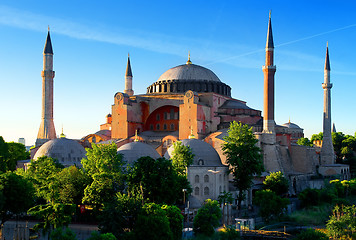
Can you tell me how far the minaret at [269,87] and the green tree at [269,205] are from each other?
33.6 ft

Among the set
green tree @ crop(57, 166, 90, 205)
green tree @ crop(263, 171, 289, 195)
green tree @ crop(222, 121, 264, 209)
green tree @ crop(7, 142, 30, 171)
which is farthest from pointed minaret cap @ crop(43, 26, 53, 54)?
green tree @ crop(263, 171, 289, 195)

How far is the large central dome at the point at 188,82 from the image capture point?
41.2 m

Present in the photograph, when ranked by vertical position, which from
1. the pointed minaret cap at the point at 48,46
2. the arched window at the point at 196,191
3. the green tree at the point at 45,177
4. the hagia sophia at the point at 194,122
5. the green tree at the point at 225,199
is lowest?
the green tree at the point at 225,199

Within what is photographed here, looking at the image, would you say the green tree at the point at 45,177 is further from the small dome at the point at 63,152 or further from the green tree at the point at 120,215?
the green tree at the point at 120,215

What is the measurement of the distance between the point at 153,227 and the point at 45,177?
33.3 feet

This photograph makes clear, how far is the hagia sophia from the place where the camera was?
114 ft

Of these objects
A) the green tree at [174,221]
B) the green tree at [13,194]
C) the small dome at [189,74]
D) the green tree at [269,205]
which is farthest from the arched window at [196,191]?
the small dome at [189,74]

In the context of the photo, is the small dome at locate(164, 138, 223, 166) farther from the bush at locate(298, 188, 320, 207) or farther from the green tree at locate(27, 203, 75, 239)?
the green tree at locate(27, 203, 75, 239)

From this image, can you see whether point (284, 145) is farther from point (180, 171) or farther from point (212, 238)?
point (212, 238)

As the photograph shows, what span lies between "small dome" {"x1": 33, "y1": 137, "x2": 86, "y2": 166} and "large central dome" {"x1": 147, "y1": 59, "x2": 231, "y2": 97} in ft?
39.6

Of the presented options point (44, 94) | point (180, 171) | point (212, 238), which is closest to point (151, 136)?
point (44, 94)

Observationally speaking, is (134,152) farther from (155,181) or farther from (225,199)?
(225,199)

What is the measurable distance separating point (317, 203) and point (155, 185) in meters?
12.7

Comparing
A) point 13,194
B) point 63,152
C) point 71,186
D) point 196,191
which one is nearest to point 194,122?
point 196,191
